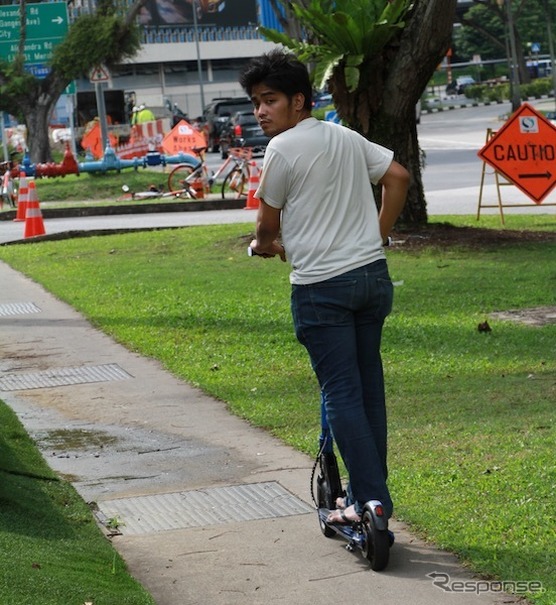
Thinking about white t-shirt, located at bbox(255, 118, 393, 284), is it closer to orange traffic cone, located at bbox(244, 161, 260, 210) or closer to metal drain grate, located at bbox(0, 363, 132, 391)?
metal drain grate, located at bbox(0, 363, 132, 391)

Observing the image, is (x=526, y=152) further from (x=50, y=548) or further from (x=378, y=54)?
(x=50, y=548)

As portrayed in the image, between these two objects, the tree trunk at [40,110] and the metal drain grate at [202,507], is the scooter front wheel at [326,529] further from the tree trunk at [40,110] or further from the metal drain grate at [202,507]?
the tree trunk at [40,110]

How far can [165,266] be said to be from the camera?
15555mm

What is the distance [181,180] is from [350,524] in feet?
74.5

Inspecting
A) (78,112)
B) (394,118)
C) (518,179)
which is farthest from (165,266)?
(78,112)

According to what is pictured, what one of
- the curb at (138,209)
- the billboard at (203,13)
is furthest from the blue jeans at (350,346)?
the billboard at (203,13)

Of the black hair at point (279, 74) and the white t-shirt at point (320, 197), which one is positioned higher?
the black hair at point (279, 74)

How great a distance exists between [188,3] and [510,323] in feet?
281

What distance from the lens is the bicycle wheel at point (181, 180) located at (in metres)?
27.1

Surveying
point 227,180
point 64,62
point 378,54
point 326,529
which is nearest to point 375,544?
point 326,529

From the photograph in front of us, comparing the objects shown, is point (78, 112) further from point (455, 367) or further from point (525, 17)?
point (455, 367)

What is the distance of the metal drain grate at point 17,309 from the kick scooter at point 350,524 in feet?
25.5

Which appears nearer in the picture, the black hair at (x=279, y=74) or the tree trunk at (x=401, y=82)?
the black hair at (x=279, y=74)

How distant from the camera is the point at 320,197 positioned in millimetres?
5039
